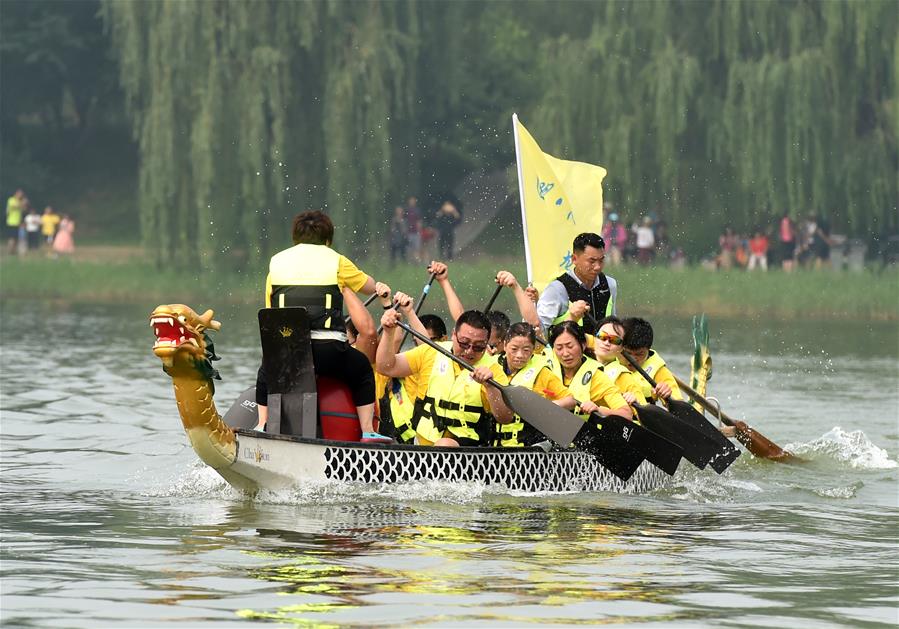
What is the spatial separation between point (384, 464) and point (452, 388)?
87 centimetres

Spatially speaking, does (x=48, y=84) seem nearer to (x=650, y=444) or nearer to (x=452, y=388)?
(x=650, y=444)

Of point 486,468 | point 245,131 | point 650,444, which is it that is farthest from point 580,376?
point 245,131

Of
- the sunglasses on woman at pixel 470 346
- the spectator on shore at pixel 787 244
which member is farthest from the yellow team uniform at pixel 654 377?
the spectator on shore at pixel 787 244

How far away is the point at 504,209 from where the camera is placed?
46031mm

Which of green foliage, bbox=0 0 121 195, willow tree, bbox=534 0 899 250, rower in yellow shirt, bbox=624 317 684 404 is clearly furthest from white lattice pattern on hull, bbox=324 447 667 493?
green foliage, bbox=0 0 121 195

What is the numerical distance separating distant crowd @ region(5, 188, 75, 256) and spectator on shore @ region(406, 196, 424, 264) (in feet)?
26.2

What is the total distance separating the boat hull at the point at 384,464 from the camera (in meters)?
12.1

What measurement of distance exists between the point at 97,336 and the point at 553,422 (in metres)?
17.3

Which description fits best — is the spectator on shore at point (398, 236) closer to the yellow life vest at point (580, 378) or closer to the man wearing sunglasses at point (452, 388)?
the yellow life vest at point (580, 378)

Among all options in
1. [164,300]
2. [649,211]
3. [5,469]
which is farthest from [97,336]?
[5,469]

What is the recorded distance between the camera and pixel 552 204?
1708 centimetres

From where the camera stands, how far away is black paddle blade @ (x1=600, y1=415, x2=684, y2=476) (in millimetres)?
13438

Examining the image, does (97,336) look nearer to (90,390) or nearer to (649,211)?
(90,390)

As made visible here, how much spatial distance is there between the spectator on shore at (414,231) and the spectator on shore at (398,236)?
0.67 m
